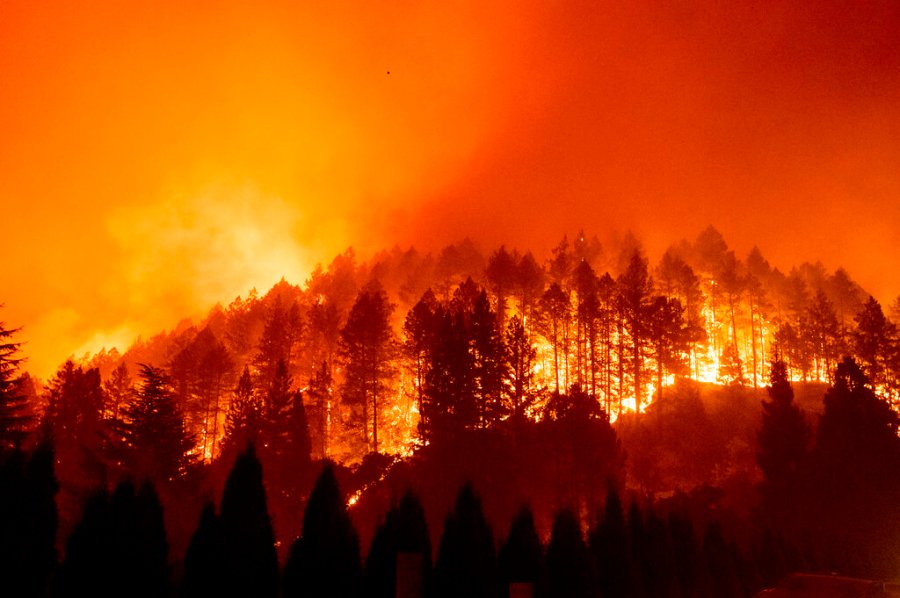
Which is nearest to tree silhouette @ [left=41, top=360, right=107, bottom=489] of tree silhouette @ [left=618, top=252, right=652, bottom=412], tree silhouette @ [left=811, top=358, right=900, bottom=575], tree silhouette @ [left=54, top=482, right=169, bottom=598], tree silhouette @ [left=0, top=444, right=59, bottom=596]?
tree silhouette @ [left=0, top=444, right=59, bottom=596]

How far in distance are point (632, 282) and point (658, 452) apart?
19.9m

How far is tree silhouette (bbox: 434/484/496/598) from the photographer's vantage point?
15.6 m

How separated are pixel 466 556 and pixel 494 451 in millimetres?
16372

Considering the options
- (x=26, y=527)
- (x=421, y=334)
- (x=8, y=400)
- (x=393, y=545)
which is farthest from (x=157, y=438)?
(x=26, y=527)

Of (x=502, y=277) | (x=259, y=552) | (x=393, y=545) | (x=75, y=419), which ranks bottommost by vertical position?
(x=393, y=545)

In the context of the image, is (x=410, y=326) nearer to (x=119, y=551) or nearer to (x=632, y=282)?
(x=632, y=282)

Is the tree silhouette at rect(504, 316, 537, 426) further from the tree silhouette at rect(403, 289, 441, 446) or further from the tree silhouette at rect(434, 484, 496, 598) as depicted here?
the tree silhouette at rect(434, 484, 496, 598)

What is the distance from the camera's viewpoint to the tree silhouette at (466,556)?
15555 mm

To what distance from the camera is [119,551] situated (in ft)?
36.7

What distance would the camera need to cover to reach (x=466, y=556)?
15.9m

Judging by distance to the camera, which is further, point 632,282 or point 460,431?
point 632,282

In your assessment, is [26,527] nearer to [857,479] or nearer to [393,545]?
[393,545]

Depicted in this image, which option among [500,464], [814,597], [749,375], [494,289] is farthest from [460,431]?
[749,375]

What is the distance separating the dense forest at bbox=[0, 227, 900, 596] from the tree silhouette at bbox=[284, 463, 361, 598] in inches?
1.6
